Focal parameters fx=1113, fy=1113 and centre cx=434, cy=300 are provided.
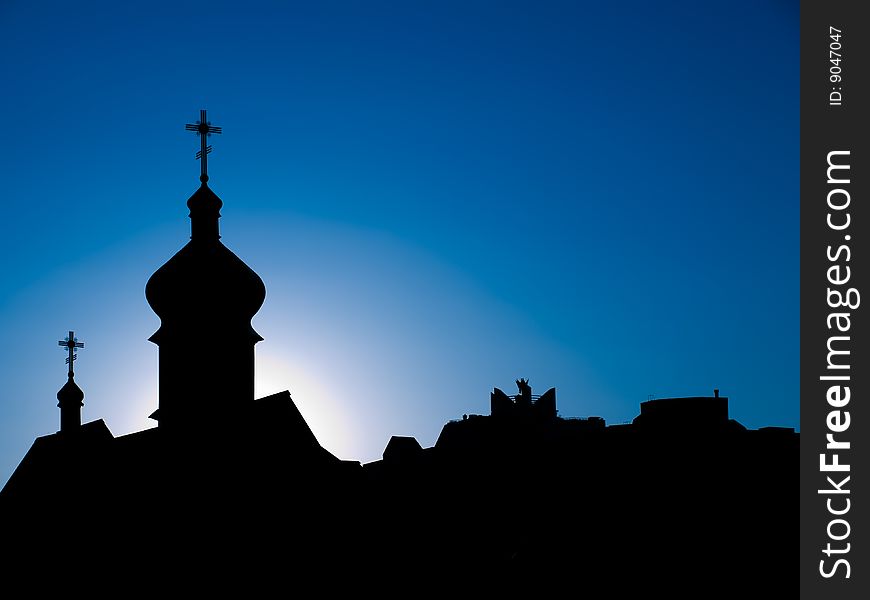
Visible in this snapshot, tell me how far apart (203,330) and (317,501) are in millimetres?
5928

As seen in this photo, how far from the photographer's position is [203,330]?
1146 inches

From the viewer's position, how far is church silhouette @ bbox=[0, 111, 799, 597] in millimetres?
24953

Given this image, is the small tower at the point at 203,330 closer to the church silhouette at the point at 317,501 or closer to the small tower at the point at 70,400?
the church silhouette at the point at 317,501

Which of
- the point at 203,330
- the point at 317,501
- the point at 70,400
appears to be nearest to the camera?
the point at 317,501

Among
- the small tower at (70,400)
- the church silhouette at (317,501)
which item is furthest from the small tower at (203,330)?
the small tower at (70,400)

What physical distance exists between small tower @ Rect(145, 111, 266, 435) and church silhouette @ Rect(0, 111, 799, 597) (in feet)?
0.15

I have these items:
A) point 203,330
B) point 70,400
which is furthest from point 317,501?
point 70,400

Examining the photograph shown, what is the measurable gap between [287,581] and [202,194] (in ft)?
38.2

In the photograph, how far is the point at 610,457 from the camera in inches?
1248

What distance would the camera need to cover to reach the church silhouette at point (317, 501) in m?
25.0

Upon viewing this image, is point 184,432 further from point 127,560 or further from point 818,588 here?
point 818,588

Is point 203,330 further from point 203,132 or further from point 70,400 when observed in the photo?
point 70,400

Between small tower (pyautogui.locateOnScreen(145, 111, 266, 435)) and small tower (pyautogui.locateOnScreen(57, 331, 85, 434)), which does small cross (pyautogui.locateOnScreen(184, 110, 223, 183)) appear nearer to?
small tower (pyautogui.locateOnScreen(145, 111, 266, 435))

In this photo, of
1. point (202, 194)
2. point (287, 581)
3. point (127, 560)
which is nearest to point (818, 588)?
point (287, 581)
